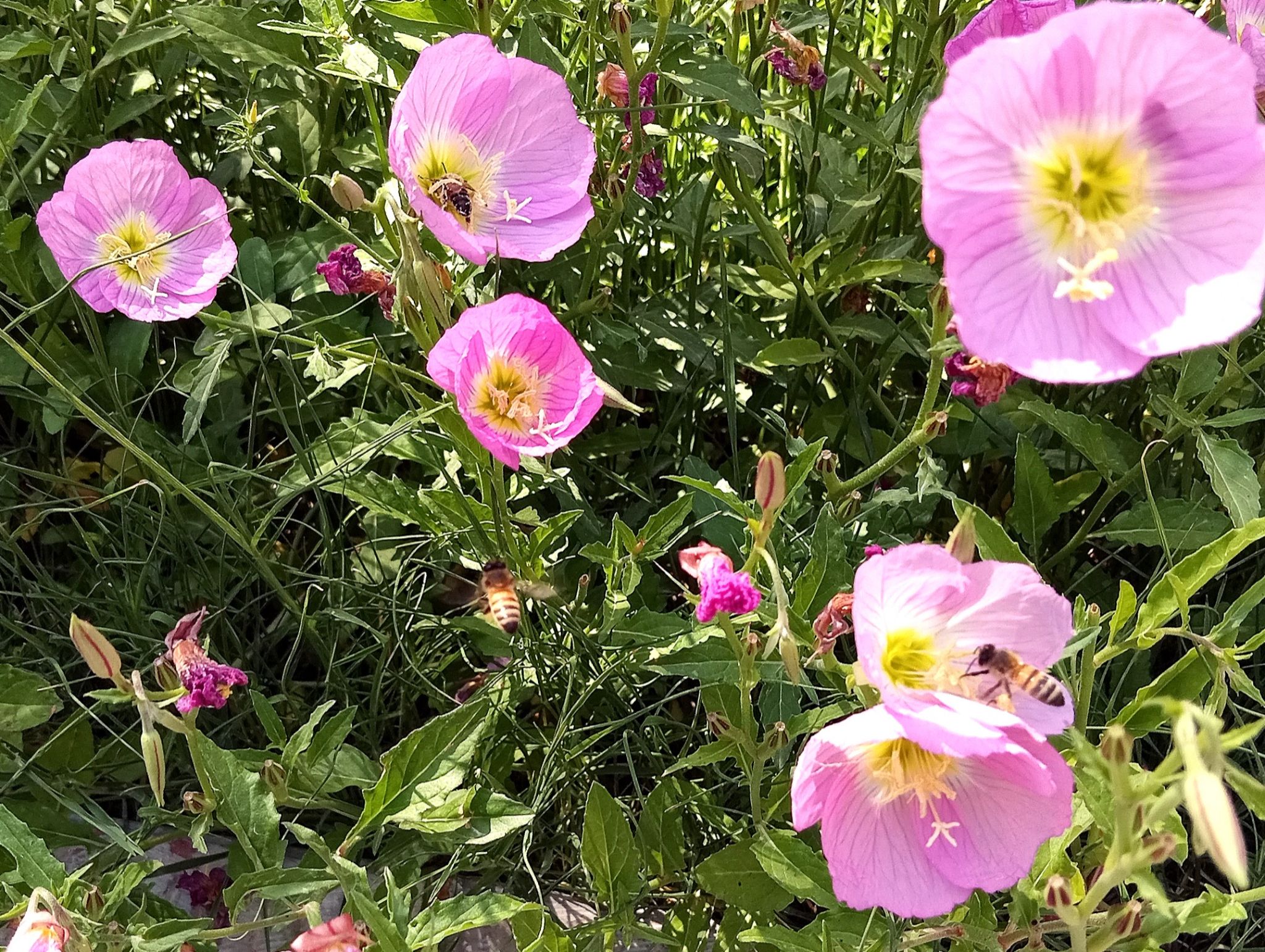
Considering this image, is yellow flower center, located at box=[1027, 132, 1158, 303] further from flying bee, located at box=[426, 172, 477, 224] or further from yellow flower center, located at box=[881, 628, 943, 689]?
flying bee, located at box=[426, 172, 477, 224]

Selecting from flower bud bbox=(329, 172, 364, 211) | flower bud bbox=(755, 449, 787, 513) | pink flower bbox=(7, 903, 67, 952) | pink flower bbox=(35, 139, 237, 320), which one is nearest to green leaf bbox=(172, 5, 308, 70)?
pink flower bbox=(35, 139, 237, 320)

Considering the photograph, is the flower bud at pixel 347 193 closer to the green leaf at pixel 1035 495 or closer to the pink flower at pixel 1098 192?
the pink flower at pixel 1098 192

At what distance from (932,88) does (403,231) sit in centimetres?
73

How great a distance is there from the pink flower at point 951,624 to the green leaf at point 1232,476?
356mm

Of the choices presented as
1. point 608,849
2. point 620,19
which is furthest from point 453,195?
point 608,849

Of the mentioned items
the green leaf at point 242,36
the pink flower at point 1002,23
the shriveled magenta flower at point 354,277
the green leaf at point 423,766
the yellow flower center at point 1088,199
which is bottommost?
the green leaf at point 423,766

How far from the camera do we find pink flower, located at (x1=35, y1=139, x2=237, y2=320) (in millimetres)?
1301

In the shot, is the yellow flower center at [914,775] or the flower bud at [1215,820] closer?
the flower bud at [1215,820]

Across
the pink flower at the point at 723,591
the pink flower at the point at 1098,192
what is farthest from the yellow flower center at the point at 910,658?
the pink flower at the point at 1098,192

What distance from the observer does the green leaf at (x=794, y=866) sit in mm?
A: 994

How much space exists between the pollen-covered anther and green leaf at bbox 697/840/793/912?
599 millimetres

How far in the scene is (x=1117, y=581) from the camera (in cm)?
149

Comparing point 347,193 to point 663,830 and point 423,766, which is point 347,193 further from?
point 663,830

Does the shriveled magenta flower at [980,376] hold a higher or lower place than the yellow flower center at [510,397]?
higher
